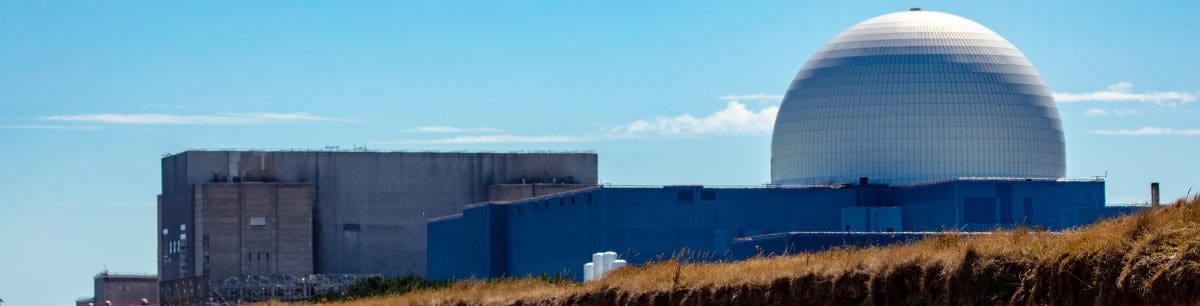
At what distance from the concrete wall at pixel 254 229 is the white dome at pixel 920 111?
5211 centimetres

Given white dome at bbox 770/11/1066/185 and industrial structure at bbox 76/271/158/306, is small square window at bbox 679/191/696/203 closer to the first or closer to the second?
white dome at bbox 770/11/1066/185

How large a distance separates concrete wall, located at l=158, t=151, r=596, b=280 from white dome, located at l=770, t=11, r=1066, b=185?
51.4 meters

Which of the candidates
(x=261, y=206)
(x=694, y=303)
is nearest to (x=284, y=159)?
(x=261, y=206)

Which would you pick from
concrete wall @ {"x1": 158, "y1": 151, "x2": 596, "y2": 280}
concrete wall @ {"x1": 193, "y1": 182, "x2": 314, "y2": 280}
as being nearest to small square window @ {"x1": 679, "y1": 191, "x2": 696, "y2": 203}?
concrete wall @ {"x1": 193, "y1": 182, "x2": 314, "y2": 280}

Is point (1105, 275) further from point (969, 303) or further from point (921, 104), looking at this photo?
point (921, 104)

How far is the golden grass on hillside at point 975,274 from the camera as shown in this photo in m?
20.0

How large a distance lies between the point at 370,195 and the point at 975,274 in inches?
4423

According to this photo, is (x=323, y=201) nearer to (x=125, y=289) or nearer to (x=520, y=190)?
(x=520, y=190)

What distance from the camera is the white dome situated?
83.7 meters

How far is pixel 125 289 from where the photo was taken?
14688 cm

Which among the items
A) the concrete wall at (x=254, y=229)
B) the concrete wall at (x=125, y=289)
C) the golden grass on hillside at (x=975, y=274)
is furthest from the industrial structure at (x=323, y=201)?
the golden grass on hillside at (x=975, y=274)

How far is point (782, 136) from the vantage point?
87.7 meters

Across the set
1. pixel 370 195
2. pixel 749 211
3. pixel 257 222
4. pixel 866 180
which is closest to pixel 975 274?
pixel 749 211

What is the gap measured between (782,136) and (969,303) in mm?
65376
